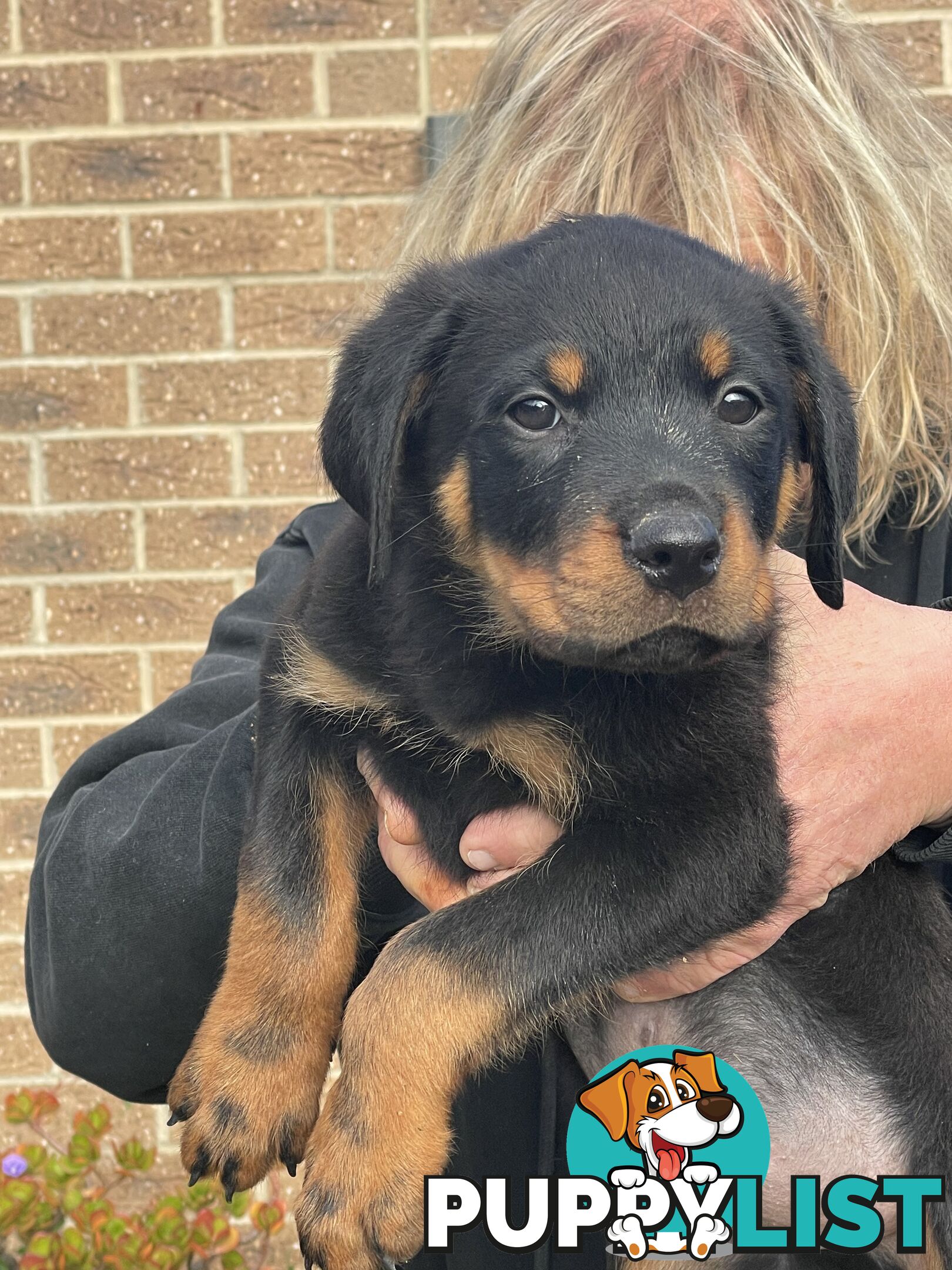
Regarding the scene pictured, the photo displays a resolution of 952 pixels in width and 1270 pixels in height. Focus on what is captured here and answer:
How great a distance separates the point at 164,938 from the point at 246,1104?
0.34 meters

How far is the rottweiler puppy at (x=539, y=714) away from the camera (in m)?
1.66

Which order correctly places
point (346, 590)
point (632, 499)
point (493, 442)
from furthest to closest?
point (346, 590) < point (493, 442) < point (632, 499)

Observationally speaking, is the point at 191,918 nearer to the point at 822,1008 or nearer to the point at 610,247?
the point at 822,1008

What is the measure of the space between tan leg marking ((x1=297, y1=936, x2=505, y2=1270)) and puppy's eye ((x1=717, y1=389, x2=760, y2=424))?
79 cm

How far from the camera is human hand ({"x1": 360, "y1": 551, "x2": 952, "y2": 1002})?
1.79 metres

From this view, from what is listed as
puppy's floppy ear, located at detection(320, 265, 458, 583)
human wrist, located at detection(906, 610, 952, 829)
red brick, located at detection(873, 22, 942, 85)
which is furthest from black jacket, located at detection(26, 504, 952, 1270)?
red brick, located at detection(873, 22, 942, 85)

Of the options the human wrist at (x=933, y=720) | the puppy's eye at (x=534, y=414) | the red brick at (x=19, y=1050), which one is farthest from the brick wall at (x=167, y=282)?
the human wrist at (x=933, y=720)

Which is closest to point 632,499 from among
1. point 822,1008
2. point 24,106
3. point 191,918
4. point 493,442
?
point 493,442

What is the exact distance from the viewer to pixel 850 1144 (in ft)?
6.15

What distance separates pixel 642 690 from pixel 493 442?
0.38 metres

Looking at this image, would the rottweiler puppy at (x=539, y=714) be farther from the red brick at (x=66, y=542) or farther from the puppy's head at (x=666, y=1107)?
the red brick at (x=66, y=542)

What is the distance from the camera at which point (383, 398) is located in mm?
1816

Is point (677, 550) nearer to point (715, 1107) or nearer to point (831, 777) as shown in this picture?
point (831, 777)

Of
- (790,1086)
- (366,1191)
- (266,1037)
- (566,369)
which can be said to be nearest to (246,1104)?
(266,1037)
